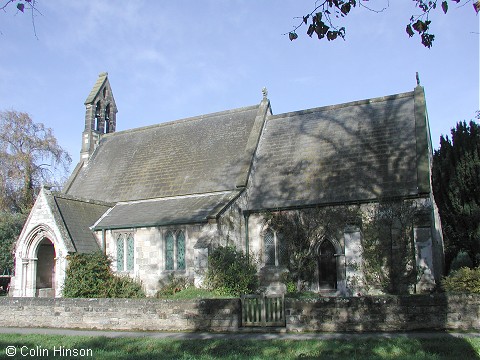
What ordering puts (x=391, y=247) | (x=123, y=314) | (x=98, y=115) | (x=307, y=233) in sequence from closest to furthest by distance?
1. (x=123, y=314)
2. (x=391, y=247)
3. (x=307, y=233)
4. (x=98, y=115)

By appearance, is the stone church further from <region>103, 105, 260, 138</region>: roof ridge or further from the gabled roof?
the gabled roof

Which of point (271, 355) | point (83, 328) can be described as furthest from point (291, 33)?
point (83, 328)

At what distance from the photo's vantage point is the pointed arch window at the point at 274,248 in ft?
72.2

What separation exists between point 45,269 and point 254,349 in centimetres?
1885

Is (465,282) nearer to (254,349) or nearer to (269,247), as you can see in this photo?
(254,349)

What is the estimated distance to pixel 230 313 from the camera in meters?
14.0

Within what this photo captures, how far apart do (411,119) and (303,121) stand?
5.98 metres

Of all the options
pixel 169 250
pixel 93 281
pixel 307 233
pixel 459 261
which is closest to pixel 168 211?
pixel 169 250

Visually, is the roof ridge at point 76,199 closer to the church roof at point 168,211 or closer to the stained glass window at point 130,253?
the church roof at point 168,211

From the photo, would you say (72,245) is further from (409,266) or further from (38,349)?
(409,266)

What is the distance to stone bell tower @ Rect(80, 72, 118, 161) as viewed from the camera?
32.2 m

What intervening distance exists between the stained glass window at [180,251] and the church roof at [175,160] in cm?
300

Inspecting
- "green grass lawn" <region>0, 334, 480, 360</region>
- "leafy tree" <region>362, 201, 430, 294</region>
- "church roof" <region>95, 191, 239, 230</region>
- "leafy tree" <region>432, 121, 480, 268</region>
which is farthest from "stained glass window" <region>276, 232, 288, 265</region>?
"green grass lawn" <region>0, 334, 480, 360</region>

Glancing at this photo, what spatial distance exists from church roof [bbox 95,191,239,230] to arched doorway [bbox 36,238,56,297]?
4099 mm
